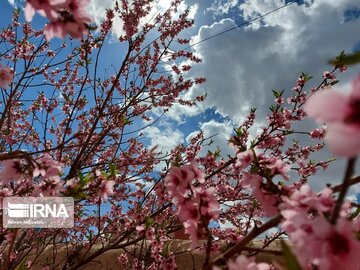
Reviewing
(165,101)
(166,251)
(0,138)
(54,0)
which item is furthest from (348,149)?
(0,138)

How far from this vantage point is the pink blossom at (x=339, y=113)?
2.33ft

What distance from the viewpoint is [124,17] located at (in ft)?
24.0

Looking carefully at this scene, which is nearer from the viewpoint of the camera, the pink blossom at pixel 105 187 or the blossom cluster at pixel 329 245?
the blossom cluster at pixel 329 245

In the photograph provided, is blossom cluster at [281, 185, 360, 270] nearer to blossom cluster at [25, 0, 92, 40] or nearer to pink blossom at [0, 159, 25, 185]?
blossom cluster at [25, 0, 92, 40]

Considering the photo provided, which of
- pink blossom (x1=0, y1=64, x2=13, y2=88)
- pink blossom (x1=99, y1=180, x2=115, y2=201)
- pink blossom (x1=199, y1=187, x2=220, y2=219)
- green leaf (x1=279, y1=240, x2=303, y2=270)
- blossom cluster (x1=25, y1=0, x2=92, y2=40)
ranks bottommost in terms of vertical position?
green leaf (x1=279, y1=240, x2=303, y2=270)

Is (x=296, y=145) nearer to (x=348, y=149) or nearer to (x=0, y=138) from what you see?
(x=0, y=138)

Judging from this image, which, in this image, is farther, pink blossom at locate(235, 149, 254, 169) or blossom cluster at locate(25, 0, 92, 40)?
pink blossom at locate(235, 149, 254, 169)

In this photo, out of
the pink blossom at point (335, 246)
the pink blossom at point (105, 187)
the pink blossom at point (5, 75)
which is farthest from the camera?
the pink blossom at point (105, 187)

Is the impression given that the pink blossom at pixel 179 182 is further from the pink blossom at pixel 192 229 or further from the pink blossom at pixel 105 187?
the pink blossom at pixel 105 187

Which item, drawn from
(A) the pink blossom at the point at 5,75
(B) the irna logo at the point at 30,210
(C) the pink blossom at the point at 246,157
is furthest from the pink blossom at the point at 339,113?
(B) the irna logo at the point at 30,210

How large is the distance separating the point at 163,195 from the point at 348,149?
3.89m

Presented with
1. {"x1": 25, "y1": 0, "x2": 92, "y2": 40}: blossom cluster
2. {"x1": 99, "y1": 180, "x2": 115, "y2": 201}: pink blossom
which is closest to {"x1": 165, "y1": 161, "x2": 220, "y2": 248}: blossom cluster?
{"x1": 25, "y1": 0, "x2": 92, "y2": 40}: blossom cluster

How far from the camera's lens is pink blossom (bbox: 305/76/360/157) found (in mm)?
711

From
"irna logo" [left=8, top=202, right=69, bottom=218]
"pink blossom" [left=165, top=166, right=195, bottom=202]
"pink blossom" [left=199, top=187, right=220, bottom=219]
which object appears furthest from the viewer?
"irna logo" [left=8, top=202, right=69, bottom=218]
